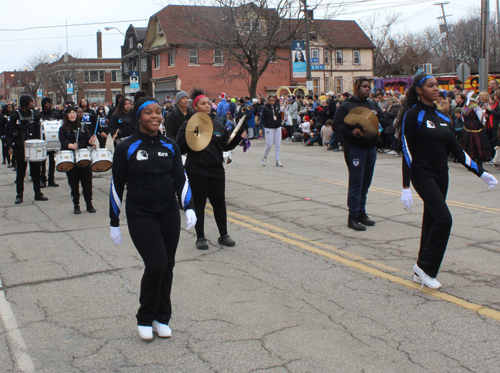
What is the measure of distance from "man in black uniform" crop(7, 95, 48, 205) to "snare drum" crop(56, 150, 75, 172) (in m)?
1.82

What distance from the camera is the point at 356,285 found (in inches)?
213

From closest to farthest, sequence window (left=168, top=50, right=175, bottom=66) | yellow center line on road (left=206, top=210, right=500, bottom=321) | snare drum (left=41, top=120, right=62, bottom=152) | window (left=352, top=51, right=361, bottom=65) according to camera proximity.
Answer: yellow center line on road (left=206, top=210, right=500, bottom=321)
snare drum (left=41, top=120, right=62, bottom=152)
window (left=168, top=50, right=175, bottom=66)
window (left=352, top=51, right=361, bottom=65)

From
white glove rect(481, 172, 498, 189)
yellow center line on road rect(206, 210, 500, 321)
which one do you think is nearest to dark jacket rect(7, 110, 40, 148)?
yellow center line on road rect(206, 210, 500, 321)

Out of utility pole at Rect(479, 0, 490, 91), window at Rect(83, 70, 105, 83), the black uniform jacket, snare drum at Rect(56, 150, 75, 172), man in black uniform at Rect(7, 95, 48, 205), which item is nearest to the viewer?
the black uniform jacket

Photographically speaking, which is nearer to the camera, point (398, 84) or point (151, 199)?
point (151, 199)

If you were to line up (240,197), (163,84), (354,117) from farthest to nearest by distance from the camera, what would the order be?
1. (163,84)
2. (240,197)
3. (354,117)

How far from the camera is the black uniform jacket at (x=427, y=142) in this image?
5.15m

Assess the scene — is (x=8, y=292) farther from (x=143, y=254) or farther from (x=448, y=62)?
(x=448, y=62)

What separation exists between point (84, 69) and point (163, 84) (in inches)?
1383

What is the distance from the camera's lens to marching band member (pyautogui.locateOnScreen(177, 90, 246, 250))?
6.83 meters

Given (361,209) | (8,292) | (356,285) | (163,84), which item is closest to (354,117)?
(361,209)

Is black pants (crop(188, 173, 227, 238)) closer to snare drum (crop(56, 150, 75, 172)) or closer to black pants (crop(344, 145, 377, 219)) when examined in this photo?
black pants (crop(344, 145, 377, 219))

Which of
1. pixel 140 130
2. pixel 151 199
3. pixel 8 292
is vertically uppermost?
pixel 140 130

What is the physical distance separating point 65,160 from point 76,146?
1.49ft
